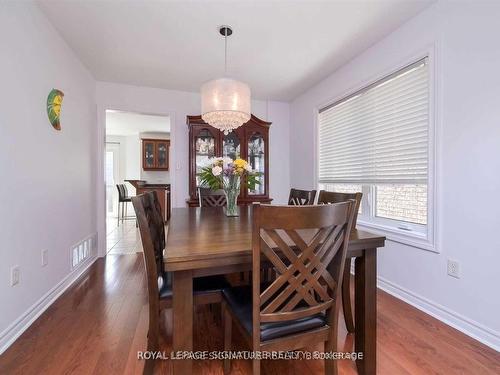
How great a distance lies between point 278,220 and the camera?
857 millimetres

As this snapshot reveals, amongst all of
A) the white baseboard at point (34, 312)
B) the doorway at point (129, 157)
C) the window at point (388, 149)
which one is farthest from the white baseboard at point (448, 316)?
the doorway at point (129, 157)

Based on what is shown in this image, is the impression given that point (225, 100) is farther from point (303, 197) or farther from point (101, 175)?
point (101, 175)

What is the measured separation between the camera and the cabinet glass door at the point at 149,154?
6.64 meters

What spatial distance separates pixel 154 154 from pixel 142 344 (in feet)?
19.2

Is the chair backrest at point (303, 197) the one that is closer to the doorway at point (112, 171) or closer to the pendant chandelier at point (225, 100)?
the pendant chandelier at point (225, 100)

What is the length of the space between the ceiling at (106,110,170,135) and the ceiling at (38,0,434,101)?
2262 mm

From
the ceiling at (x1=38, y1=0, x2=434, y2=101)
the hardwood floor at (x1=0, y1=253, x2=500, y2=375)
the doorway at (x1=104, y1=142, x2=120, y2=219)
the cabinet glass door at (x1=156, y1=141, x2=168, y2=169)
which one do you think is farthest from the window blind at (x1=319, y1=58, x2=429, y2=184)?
the doorway at (x1=104, y1=142, x2=120, y2=219)

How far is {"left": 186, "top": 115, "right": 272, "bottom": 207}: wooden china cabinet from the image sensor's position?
3.45 metres

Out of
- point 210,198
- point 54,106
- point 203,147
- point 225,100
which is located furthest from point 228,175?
point 203,147

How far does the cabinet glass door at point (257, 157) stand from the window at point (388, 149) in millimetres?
1085

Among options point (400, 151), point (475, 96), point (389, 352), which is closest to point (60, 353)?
point (389, 352)

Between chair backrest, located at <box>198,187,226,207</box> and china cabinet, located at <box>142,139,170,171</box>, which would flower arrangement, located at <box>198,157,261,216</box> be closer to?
chair backrest, located at <box>198,187,226,207</box>

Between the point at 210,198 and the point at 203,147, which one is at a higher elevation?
the point at 203,147

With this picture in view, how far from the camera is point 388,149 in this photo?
2324mm
